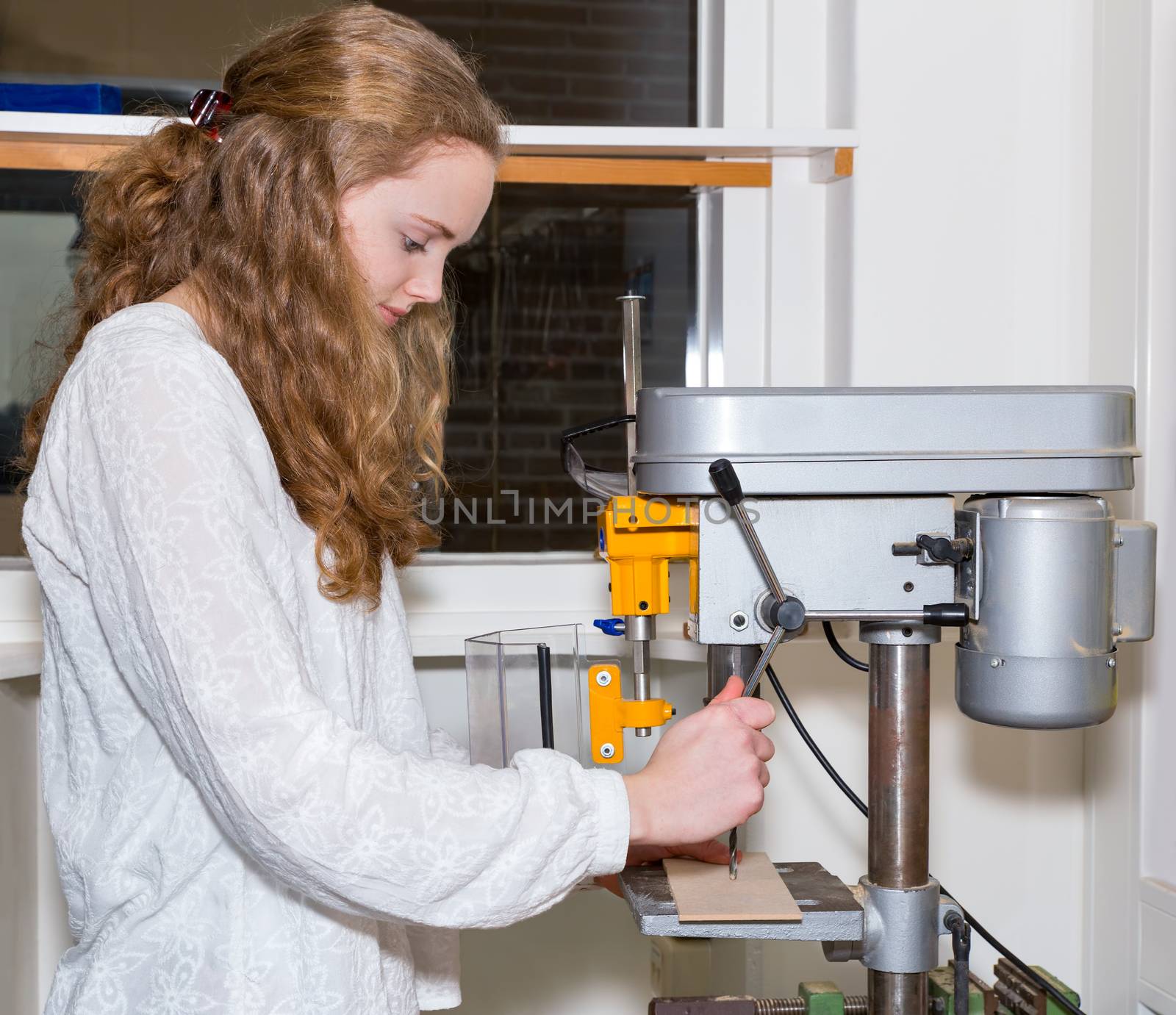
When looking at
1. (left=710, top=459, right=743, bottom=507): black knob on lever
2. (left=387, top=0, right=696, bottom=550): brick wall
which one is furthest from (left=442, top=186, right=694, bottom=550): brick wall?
(left=710, top=459, right=743, bottom=507): black knob on lever

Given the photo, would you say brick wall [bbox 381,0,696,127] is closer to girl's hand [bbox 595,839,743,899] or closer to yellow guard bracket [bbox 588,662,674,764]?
yellow guard bracket [bbox 588,662,674,764]

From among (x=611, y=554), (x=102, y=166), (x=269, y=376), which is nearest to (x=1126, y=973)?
(x=611, y=554)

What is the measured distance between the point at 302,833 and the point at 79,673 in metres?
0.28

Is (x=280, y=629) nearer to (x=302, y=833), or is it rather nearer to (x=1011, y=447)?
(x=302, y=833)

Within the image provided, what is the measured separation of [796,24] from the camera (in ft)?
5.28

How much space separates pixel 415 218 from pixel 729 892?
0.62 metres

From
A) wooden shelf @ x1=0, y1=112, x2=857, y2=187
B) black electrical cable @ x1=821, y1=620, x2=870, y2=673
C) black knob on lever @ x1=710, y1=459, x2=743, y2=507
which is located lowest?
black electrical cable @ x1=821, y1=620, x2=870, y2=673

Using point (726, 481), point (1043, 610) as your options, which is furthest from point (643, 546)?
point (1043, 610)

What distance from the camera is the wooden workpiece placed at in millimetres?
895

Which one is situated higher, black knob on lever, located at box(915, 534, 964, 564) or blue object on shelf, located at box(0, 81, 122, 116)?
blue object on shelf, located at box(0, 81, 122, 116)

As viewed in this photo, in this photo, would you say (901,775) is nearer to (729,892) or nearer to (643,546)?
(729,892)

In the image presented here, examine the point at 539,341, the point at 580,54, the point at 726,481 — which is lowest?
the point at 726,481

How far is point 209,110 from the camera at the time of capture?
39.0 inches

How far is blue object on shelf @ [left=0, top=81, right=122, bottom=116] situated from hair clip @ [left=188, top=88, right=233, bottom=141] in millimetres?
617
